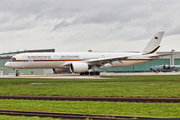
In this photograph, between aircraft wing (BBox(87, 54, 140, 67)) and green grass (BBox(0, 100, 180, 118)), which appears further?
aircraft wing (BBox(87, 54, 140, 67))

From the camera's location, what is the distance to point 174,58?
9581cm

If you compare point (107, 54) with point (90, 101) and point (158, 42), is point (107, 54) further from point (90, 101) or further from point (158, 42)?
point (90, 101)

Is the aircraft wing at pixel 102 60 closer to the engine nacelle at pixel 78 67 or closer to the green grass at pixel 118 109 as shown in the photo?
the engine nacelle at pixel 78 67

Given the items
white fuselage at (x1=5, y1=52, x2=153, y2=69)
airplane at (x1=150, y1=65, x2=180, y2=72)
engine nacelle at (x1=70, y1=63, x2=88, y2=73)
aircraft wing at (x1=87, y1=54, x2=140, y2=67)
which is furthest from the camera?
airplane at (x1=150, y1=65, x2=180, y2=72)

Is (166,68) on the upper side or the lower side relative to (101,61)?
lower

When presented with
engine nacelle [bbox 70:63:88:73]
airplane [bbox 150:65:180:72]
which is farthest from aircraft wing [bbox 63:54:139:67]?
airplane [bbox 150:65:180:72]

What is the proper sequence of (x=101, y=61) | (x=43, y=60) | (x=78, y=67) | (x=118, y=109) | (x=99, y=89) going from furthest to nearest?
(x=101, y=61), (x=43, y=60), (x=78, y=67), (x=99, y=89), (x=118, y=109)

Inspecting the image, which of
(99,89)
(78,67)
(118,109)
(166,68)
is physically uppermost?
(78,67)

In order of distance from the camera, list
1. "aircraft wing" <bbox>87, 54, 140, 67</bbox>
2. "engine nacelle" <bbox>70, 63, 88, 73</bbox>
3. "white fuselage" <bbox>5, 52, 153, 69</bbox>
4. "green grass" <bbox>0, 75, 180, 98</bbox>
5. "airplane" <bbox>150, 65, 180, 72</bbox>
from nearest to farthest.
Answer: "green grass" <bbox>0, 75, 180, 98</bbox>
"engine nacelle" <bbox>70, 63, 88, 73</bbox>
"aircraft wing" <bbox>87, 54, 140, 67</bbox>
"white fuselage" <bbox>5, 52, 153, 69</bbox>
"airplane" <bbox>150, 65, 180, 72</bbox>

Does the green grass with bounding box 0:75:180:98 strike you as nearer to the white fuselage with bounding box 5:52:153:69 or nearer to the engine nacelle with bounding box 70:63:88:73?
the engine nacelle with bounding box 70:63:88:73

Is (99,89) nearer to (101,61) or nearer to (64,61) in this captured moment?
(101,61)

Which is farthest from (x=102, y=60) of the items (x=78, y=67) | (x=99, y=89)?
(x=99, y=89)

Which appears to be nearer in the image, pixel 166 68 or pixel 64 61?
pixel 64 61

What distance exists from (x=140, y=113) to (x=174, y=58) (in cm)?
8917
